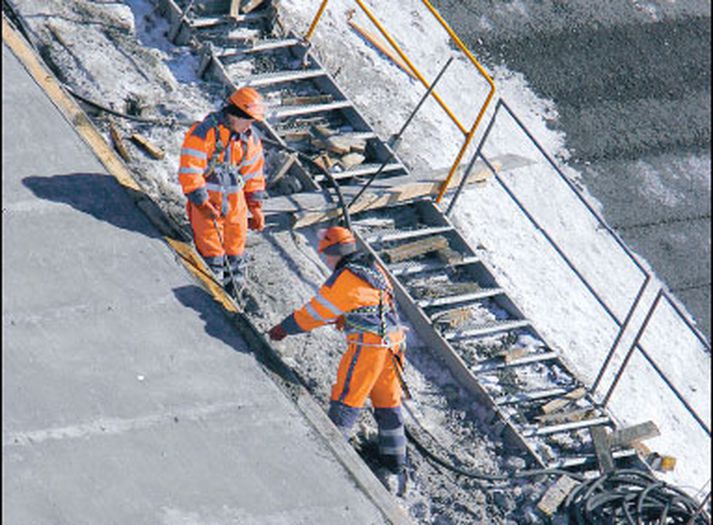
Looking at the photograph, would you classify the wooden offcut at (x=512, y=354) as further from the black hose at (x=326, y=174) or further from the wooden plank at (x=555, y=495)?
the black hose at (x=326, y=174)

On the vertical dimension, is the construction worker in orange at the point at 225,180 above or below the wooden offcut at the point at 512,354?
above

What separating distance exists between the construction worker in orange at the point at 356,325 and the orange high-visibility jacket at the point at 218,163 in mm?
1103

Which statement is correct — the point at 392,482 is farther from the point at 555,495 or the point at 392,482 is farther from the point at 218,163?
the point at 218,163

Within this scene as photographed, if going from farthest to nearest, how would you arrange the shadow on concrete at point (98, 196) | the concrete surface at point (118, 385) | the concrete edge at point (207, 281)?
the shadow on concrete at point (98, 196) < the concrete edge at point (207, 281) < the concrete surface at point (118, 385)

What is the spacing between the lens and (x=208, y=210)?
12297 mm

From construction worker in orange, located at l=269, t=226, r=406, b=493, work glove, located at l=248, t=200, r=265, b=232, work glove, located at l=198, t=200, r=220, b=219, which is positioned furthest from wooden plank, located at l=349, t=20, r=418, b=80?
construction worker in orange, located at l=269, t=226, r=406, b=493

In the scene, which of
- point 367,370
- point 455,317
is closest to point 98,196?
point 367,370

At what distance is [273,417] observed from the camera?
11.7 m

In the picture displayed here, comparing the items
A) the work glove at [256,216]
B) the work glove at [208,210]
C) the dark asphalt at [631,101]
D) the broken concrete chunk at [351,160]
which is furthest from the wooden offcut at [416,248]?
the dark asphalt at [631,101]

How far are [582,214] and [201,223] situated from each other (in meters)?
6.91

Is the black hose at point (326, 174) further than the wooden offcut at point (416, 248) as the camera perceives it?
No

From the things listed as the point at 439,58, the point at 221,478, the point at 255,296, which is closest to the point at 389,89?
the point at 439,58

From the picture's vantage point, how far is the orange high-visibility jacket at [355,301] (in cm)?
1158

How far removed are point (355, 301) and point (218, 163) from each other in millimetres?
1925
